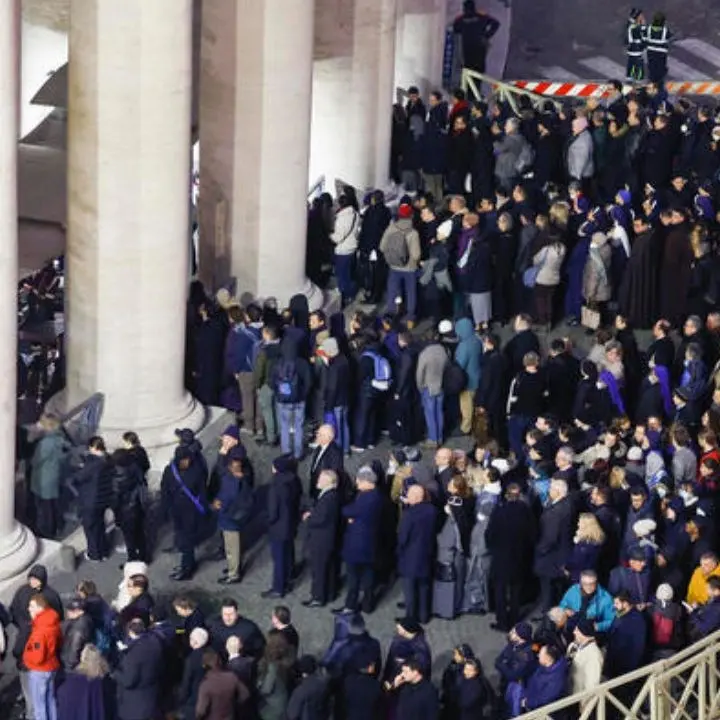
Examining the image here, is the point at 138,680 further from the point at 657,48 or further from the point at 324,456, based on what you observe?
the point at 657,48

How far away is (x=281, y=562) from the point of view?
131 feet

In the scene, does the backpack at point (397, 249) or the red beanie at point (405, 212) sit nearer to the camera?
the backpack at point (397, 249)

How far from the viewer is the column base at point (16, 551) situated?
39312mm

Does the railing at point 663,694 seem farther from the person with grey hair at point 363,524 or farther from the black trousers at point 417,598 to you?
the person with grey hair at point 363,524

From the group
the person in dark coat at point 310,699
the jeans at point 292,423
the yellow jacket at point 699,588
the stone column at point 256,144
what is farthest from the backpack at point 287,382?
the person in dark coat at point 310,699

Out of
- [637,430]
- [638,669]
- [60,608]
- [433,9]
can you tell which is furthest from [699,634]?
[433,9]

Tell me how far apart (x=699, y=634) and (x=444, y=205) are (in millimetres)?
14841

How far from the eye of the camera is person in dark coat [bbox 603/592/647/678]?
37.0m

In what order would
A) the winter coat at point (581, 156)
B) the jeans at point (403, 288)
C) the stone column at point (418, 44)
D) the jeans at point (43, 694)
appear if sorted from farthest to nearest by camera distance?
the stone column at point (418, 44) < the winter coat at point (581, 156) < the jeans at point (403, 288) < the jeans at point (43, 694)

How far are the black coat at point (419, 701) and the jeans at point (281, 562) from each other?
4.74 metres

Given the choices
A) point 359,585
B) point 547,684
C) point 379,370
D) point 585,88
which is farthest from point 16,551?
point 585,88

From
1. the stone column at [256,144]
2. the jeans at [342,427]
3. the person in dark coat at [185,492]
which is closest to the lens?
the person in dark coat at [185,492]

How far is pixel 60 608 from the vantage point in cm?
3666

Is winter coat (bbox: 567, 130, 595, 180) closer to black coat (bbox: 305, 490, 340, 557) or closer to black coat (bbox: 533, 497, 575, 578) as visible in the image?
black coat (bbox: 533, 497, 575, 578)
